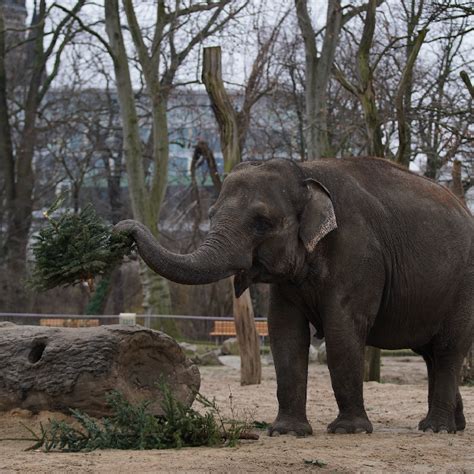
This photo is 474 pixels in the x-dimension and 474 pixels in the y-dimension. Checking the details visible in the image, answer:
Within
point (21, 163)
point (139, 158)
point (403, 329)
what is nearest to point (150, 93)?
point (139, 158)

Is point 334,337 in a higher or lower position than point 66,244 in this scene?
lower

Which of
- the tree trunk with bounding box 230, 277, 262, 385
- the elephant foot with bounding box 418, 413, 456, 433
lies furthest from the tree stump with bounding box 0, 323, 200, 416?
the tree trunk with bounding box 230, 277, 262, 385

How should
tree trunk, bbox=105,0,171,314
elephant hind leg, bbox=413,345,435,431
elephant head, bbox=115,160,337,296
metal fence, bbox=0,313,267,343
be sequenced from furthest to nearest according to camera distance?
1. tree trunk, bbox=105,0,171,314
2. metal fence, bbox=0,313,267,343
3. elephant hind leg, bbox=413,345,435,431
4. elephant head, bbox=115,160,337,296

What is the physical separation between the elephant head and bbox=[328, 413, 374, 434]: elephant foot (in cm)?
132

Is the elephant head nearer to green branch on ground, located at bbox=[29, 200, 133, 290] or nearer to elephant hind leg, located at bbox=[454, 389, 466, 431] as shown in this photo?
green branch on ground, located at bbox=[29, 200, 133, 290]

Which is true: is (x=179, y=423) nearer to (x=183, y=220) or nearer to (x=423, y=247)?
(x=423, y=247)

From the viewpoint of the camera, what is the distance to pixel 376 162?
10.5 meters

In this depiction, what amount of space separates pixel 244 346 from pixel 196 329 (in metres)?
10.4

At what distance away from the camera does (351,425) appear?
31.2 ft

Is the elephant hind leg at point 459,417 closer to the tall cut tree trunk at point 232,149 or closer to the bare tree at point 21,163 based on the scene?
the tall cut tree trunk at point 232,149

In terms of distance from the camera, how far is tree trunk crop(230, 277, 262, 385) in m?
15.8

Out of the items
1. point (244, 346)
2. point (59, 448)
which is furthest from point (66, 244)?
point (244, 346)

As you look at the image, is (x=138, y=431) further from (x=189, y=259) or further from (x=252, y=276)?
(x=252, y=276)

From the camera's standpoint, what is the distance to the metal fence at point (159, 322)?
20084 millimetres
